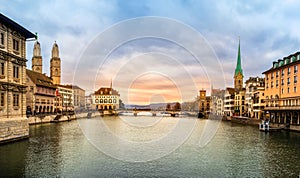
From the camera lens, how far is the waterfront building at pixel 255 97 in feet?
264

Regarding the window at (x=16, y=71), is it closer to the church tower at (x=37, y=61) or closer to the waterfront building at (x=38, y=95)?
the waterfront building at (x=38, y=95)

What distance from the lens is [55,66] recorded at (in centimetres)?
14212

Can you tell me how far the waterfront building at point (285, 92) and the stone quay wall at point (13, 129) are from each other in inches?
2046

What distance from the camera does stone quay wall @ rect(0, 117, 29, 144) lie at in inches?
1158

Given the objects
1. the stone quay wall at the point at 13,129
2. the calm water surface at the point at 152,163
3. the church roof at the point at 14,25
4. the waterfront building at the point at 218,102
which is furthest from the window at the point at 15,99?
the waterfront building at the point at 218,102

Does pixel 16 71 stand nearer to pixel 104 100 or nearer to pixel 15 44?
pixel 15 44

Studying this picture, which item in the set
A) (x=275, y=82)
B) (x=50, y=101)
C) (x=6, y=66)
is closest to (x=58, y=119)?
(x=50, y=101)

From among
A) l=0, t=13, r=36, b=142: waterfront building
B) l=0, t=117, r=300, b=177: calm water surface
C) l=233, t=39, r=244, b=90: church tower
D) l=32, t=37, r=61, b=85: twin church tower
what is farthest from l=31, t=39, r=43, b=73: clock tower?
l=0, t=117, r=300, b=177: calm water surface

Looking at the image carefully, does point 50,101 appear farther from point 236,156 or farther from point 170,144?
point 236,156

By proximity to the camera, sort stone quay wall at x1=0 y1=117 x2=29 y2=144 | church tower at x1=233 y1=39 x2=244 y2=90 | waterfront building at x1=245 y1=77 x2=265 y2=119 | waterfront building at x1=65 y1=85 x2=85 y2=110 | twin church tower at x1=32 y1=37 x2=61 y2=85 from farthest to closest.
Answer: waterfront building at x1=65 y1=85 x2=85 y2=110 → twin church tower at x1=32 y1=37 x2=61 y2=85 → church tower at x1=233 y1=39 x2=244 y2=90 → waterfront building at x1=245 y1=77 x2=265 y2=119 → stone quay wall at x1=0 y1=117 x2=29 y2=144

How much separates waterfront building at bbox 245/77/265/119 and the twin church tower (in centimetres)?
10604

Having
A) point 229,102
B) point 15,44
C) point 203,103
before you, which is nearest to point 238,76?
point 229,102

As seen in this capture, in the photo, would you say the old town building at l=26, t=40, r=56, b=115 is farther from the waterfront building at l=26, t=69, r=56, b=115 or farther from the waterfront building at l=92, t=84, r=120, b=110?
the waterfront building at l=92, t=84, r=120, b=110

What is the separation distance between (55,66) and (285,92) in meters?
123
